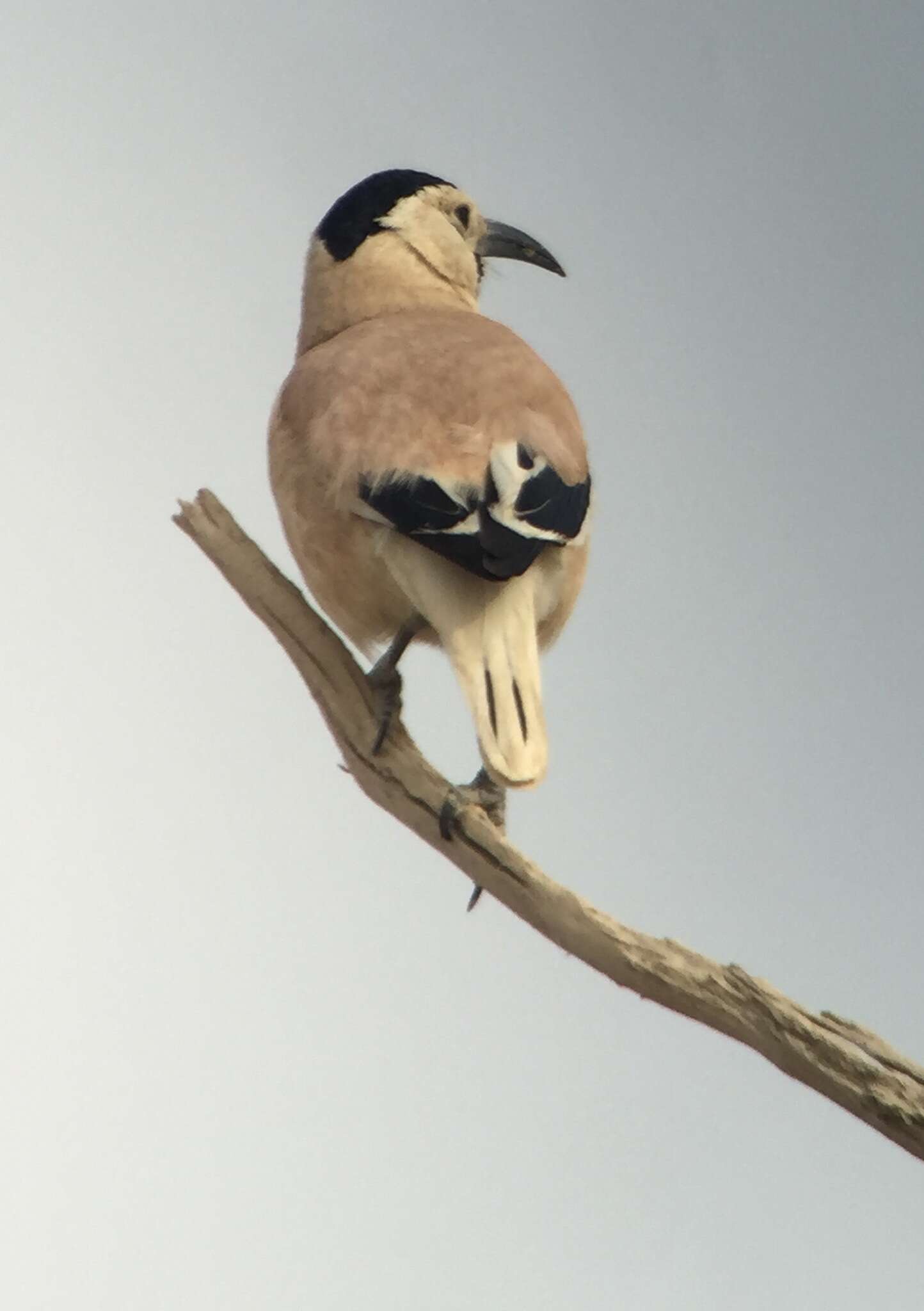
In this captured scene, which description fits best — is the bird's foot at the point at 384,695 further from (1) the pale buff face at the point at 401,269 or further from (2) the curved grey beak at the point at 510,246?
(2) the curved grey beak at the point at 510,246

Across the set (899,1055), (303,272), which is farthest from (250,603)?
(899,1055)

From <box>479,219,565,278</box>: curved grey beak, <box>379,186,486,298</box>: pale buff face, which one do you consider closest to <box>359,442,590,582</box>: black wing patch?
<box>379,186,486,298</box>: pale buff face

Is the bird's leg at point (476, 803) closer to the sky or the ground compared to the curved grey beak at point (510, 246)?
closer to the ground

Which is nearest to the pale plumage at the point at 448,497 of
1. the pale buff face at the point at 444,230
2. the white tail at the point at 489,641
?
the white tail at the point at 489,641

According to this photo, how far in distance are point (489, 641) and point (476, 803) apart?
0.71 feet

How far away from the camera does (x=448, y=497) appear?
6.30ft

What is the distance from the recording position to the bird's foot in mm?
2168

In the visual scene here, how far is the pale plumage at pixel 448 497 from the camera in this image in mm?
1913

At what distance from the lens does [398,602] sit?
2.10 meters

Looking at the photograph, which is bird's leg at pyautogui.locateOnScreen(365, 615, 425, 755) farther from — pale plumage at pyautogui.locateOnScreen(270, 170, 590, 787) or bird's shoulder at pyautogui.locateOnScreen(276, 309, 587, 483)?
bird's shoulder at pyautogui.locateOnScreen(276, 309, 587, 483)

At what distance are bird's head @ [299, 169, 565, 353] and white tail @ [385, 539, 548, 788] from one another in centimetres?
61

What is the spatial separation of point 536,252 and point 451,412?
764mm

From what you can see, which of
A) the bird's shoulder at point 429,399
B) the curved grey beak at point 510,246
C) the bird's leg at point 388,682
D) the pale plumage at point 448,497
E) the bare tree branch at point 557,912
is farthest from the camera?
the curved grey beak at point 510,246

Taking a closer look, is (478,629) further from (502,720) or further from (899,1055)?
(899,1055)
